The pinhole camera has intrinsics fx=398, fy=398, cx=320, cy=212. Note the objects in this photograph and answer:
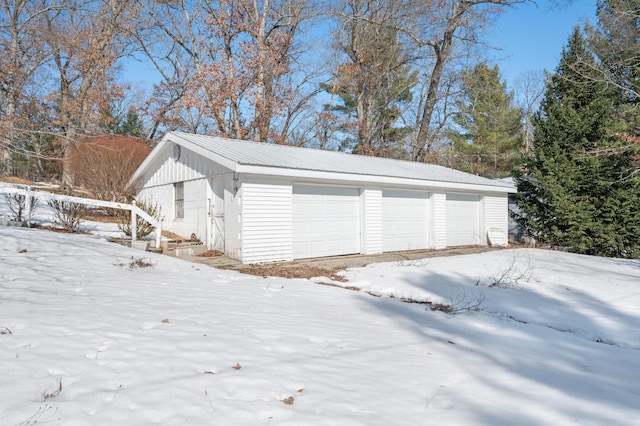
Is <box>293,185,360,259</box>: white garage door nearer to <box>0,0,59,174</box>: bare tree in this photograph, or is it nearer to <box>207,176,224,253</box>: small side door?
<box>207,176,224,253</box>: small side door

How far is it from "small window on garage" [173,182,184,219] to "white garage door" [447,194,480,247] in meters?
9.34

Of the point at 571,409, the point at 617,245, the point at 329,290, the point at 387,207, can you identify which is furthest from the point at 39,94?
the point at 617,245

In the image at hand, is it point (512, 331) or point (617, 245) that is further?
point (617, 245)

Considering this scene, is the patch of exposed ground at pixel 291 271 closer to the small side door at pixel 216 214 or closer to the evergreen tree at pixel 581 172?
the small side door at pixel 216 214

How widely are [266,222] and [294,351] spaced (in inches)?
252

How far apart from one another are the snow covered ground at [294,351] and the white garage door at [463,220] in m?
7.83

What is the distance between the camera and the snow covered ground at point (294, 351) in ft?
7.98

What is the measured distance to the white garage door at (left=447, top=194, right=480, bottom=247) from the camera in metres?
14.8

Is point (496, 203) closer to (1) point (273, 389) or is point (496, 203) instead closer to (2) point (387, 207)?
(2) point (387, 207)

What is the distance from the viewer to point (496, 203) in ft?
53.4

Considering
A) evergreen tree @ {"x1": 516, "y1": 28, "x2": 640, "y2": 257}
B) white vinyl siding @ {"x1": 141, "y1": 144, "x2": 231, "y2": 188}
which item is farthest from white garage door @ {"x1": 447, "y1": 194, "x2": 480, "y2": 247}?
white vinyl siding @ {"x1": 141, "y1": 144, "x2": 231, "y2": 188}

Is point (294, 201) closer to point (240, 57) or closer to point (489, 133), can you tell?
point (240, 57)

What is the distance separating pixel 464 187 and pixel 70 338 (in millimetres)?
13736

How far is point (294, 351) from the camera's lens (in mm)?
3490
